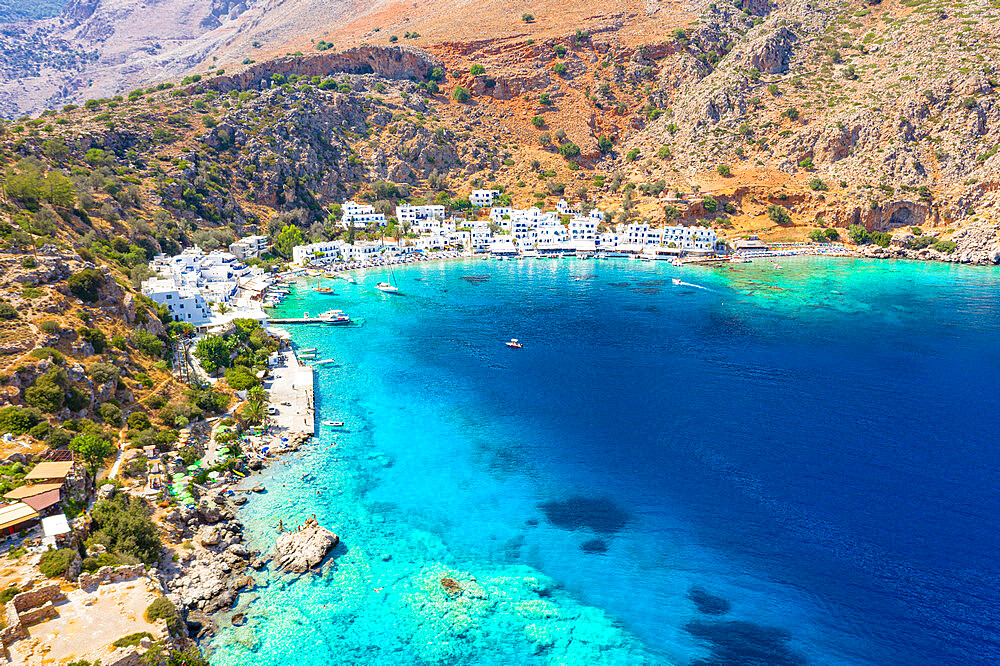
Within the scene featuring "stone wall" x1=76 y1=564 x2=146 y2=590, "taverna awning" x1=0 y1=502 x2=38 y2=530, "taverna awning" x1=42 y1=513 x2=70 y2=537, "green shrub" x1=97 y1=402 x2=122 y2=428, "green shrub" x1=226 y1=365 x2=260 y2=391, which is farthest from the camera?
"green shrub" x1=226 y1=365 x2=260 y2=391

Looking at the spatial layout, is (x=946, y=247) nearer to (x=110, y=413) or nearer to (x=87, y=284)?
(x=110, y=413)

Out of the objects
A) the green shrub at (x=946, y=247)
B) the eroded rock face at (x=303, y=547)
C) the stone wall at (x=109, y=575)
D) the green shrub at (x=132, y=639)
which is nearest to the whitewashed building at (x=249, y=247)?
the eroded rock face at (x=303, y=547)

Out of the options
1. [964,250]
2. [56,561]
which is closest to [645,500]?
[56,561]

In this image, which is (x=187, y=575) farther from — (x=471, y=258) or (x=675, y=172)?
(x=675, y=172)

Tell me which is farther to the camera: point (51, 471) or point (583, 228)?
point (583, 228)

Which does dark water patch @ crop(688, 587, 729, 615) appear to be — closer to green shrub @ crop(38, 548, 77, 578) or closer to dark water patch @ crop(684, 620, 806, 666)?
dark water patch @ crop(684, 620, 806, 666)

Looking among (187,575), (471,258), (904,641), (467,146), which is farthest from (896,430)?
(467,146)

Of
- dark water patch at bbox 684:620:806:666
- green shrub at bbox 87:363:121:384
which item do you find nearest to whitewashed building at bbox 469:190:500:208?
green shrub at bbox 87:363:121:384
